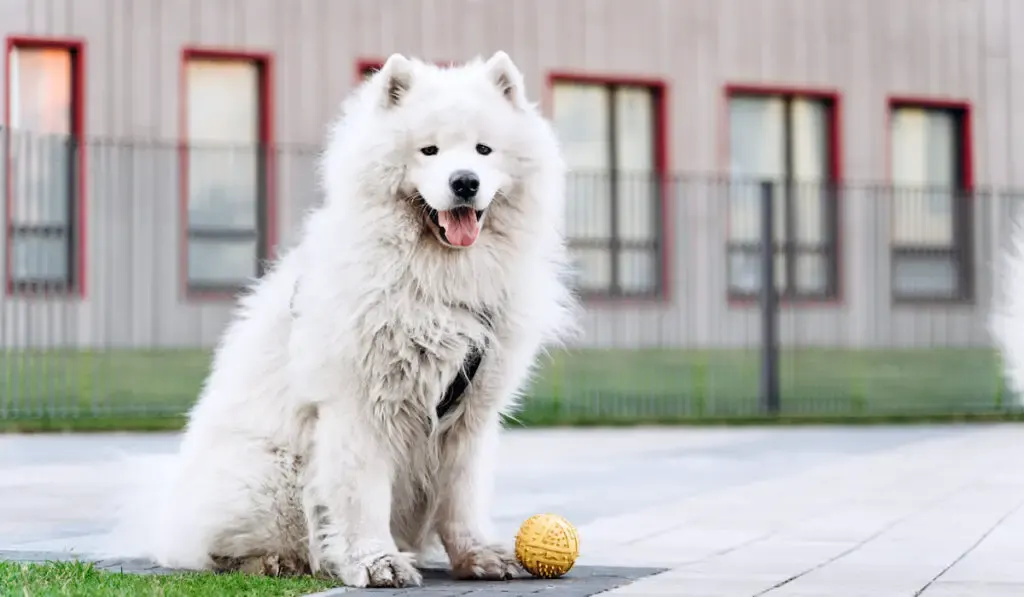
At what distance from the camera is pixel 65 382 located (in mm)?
14789

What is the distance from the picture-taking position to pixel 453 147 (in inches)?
223

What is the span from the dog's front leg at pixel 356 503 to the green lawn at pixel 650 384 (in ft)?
26.7

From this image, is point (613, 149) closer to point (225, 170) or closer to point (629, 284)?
point (629, 284)

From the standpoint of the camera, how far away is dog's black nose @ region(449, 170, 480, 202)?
5551mm

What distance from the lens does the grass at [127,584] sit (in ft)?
16.8

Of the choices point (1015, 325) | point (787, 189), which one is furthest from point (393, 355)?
point (787, 189)

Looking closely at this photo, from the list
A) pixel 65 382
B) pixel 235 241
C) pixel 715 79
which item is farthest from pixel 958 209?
pixel 65 382

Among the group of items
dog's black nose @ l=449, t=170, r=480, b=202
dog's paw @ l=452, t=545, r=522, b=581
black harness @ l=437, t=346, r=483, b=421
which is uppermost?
dog's black nose @ l=449, t=170, r=480, b=202

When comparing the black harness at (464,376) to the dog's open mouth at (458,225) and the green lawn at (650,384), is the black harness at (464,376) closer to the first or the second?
the dog's open mouth at (458,225)

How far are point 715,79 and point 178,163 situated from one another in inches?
291

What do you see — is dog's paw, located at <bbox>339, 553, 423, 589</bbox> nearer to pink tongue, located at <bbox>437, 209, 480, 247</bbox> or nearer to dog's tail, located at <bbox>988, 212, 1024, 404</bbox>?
pink tongue, located at <bbox>437, 209, 480, 247</bbox>

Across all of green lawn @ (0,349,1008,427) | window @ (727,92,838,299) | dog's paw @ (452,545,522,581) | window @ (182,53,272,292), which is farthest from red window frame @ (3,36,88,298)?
dog's paw @ (452,545,522,581)

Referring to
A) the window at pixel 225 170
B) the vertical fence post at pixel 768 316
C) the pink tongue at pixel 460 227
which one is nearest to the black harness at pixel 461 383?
the pink tongue at pixel 460 227

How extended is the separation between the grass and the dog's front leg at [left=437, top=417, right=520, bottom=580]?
0.54 meters
